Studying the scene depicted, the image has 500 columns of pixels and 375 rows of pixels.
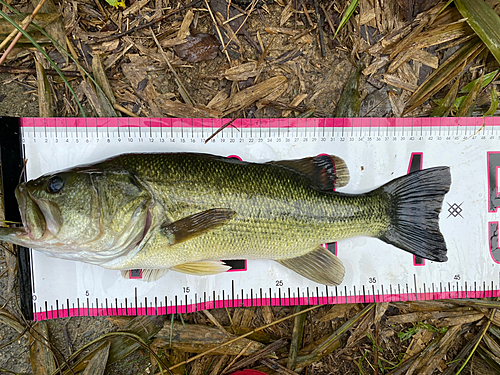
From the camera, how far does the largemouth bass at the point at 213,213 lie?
6.56 feet

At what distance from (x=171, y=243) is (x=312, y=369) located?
181 cm

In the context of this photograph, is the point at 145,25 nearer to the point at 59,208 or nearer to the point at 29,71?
the point at 29,71

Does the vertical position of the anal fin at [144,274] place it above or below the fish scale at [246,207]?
below

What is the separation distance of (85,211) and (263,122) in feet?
5.14

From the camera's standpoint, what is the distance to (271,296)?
2.74m

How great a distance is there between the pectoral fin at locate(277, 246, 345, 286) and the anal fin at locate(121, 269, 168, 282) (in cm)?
107

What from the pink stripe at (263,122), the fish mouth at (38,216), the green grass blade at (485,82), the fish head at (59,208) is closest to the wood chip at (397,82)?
the pink stripe at (263,122)

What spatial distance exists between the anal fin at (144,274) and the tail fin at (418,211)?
1.96m

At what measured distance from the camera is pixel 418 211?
8.31ft

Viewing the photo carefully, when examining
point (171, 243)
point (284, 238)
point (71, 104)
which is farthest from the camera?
point (71, 104)

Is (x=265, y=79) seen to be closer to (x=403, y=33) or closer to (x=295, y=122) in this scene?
(x=295, y=122)

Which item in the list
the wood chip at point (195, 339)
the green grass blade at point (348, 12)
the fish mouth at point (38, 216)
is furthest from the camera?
the wood chip at point (195, 339)

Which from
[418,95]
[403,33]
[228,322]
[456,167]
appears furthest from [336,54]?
[228,322]

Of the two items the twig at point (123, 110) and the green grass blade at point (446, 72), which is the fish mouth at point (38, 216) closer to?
the twig at point (123, 110)
